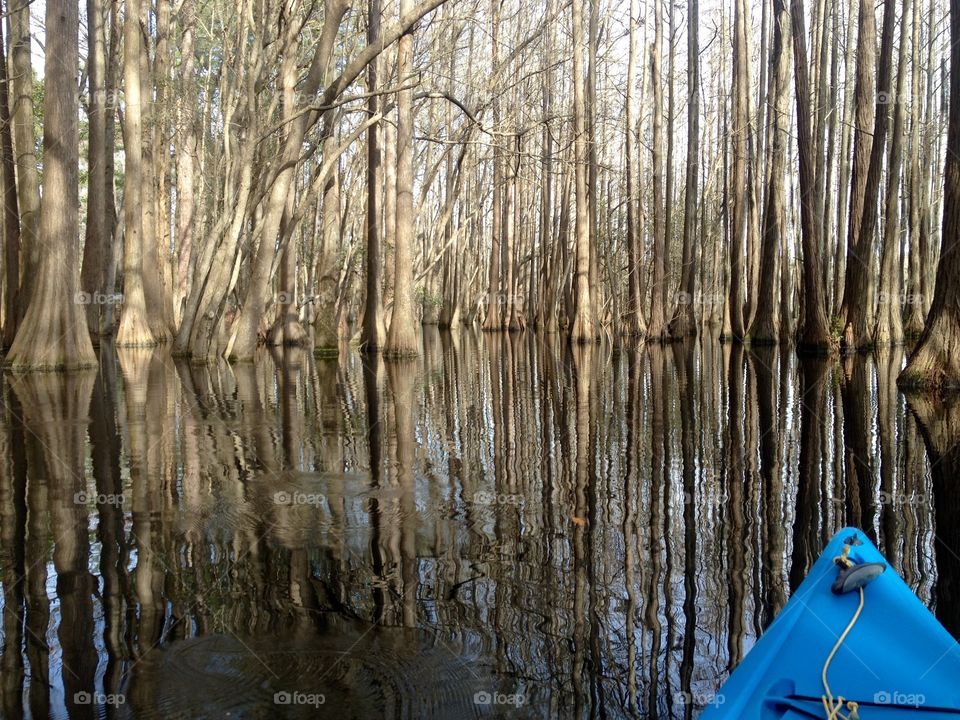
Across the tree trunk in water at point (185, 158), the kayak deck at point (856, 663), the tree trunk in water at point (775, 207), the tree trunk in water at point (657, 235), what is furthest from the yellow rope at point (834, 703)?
the tree trunk in water at point (185, 158)

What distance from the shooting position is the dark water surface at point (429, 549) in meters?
2.46

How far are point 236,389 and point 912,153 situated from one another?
63.1ft

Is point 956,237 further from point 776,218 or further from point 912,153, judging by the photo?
point 912,153

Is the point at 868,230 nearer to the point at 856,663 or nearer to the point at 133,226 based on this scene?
the point at 133,226

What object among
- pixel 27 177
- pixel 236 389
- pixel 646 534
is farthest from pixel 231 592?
pixel 27 177

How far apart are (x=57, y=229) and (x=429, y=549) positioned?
36.8 ft

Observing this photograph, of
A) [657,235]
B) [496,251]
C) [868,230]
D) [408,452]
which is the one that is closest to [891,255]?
[868,230]

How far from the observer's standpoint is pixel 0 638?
8.99ft

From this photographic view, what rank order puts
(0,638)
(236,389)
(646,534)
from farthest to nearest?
(236,389)
(646,534)
(0,638)

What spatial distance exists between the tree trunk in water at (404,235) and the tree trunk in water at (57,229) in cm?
514

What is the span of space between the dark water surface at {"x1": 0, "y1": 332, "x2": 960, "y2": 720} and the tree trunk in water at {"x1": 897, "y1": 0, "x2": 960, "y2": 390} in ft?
4.49

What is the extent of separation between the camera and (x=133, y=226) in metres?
17.9

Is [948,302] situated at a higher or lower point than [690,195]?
lower

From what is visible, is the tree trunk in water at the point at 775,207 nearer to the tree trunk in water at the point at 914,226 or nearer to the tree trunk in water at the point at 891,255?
the tree trunk in water at the point at 891,255
